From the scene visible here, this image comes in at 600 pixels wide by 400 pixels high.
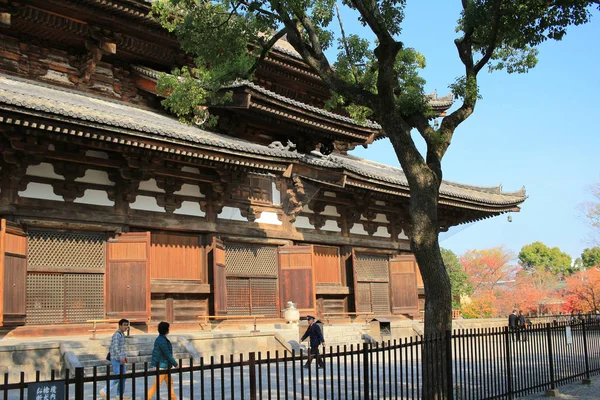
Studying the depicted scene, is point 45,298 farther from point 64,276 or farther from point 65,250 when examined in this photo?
point 65,250

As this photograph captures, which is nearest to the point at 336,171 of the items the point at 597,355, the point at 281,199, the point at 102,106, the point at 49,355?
the point at 281,199

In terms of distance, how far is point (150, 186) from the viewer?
17031 mm

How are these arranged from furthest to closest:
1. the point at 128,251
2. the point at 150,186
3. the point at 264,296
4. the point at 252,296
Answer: the point at 264,296 < the point at 252,296 < the point at 150,186 < the point at 128,251

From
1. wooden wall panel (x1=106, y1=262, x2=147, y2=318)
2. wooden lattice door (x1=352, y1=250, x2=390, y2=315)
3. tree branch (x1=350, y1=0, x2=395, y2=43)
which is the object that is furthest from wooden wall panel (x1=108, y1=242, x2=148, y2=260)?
wooden lattice door (x1=352, y1=250, x2=390, y2=315)

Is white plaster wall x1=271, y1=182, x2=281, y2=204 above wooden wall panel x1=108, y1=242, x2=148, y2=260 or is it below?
above

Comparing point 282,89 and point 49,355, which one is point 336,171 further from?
point 49,355

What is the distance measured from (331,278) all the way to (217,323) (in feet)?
17.0

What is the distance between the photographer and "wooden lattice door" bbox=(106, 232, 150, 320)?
51.4 ft

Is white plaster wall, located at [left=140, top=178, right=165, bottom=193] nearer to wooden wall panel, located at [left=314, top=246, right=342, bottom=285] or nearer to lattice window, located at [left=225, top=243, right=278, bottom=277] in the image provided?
lattice window, located at [left=225, top=243, right=278, bottom=277]

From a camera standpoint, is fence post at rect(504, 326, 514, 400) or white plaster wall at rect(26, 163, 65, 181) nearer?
fence post at rect(504, 326, 514, 400)

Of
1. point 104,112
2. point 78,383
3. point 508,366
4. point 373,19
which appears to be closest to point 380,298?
point 508,366

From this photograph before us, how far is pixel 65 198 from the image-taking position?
15328mm

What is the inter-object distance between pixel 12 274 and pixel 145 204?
3992 millimetres

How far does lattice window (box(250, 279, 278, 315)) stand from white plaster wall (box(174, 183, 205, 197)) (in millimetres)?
3116
